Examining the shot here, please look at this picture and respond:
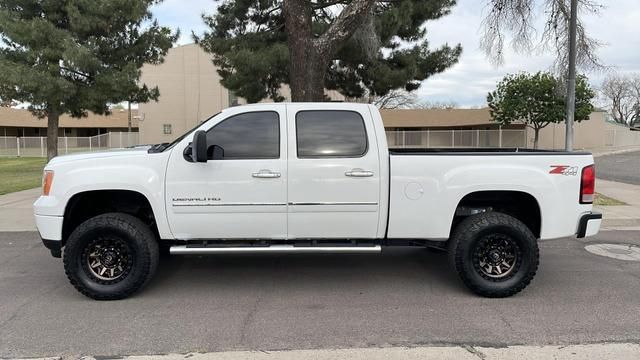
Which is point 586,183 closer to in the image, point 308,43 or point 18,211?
point 308,43

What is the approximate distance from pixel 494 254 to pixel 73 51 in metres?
16.3

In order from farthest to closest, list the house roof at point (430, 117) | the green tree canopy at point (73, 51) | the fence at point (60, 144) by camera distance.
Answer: the house roof at point (430, 117), the fence at point (60, 144), the green tree canopy at point (73, 51)

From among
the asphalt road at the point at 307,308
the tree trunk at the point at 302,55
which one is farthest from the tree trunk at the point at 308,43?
the asphalt road at the point at 307,308

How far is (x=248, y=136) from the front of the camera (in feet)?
17.2

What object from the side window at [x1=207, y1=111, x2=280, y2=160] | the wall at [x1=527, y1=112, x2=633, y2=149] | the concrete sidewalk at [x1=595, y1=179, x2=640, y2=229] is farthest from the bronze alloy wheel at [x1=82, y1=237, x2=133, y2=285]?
the wall at [x1=527, y1=112, x2=633, y2=149]

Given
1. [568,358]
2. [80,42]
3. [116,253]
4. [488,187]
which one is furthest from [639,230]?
[80,42]

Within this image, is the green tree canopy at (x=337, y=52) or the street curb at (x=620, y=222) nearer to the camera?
the street curb at (x=620, y=222)

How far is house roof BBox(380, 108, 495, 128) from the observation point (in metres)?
46.6

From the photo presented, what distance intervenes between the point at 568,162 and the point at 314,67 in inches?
236

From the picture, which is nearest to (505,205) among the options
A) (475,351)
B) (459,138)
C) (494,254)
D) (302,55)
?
(494,254)

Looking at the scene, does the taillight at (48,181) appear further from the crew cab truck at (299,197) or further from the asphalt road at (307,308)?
Result: the asphalt road at (307,308)

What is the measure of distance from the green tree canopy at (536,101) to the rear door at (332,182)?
30.8 metres

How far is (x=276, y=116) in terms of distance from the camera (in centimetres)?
533

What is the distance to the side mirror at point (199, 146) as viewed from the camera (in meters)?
4.89
